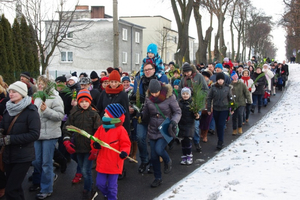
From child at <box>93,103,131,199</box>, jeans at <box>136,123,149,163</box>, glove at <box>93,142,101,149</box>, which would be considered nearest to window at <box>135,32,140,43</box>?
jeans at <box>136,123,149,163</box>

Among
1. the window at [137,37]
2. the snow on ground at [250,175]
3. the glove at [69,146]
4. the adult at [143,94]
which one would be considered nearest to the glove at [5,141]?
the glove at [69,146]

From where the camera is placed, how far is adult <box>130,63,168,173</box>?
664cm

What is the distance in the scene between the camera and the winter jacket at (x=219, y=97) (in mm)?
8656

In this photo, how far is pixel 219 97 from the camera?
870 centimetres

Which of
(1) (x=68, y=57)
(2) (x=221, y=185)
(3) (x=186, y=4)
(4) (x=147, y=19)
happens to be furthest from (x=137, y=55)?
(2) (x=221, y=185)

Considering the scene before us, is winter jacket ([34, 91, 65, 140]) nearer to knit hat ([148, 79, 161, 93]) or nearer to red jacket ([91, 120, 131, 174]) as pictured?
red jacket ([91, 120, 131, 174])

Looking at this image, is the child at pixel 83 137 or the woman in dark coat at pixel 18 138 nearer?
the woman in dark coat at pixel 18 138

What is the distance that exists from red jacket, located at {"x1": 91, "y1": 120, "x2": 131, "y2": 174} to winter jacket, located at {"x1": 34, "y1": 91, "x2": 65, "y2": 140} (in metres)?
1.05

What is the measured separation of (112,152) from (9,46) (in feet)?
55.5

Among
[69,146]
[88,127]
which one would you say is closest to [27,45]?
[88,127]

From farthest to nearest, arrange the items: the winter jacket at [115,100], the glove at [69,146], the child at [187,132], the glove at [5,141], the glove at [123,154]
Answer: the child at [187,132] < the winter jacket at [115,100] < the glove at [69,146] < the glove at [123,154] < the glove at [5,141]

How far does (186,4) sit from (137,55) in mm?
26160

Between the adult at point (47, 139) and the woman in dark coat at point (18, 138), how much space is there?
85 cm

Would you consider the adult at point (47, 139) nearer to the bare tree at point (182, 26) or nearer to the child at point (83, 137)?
the child at point (83, 137)
